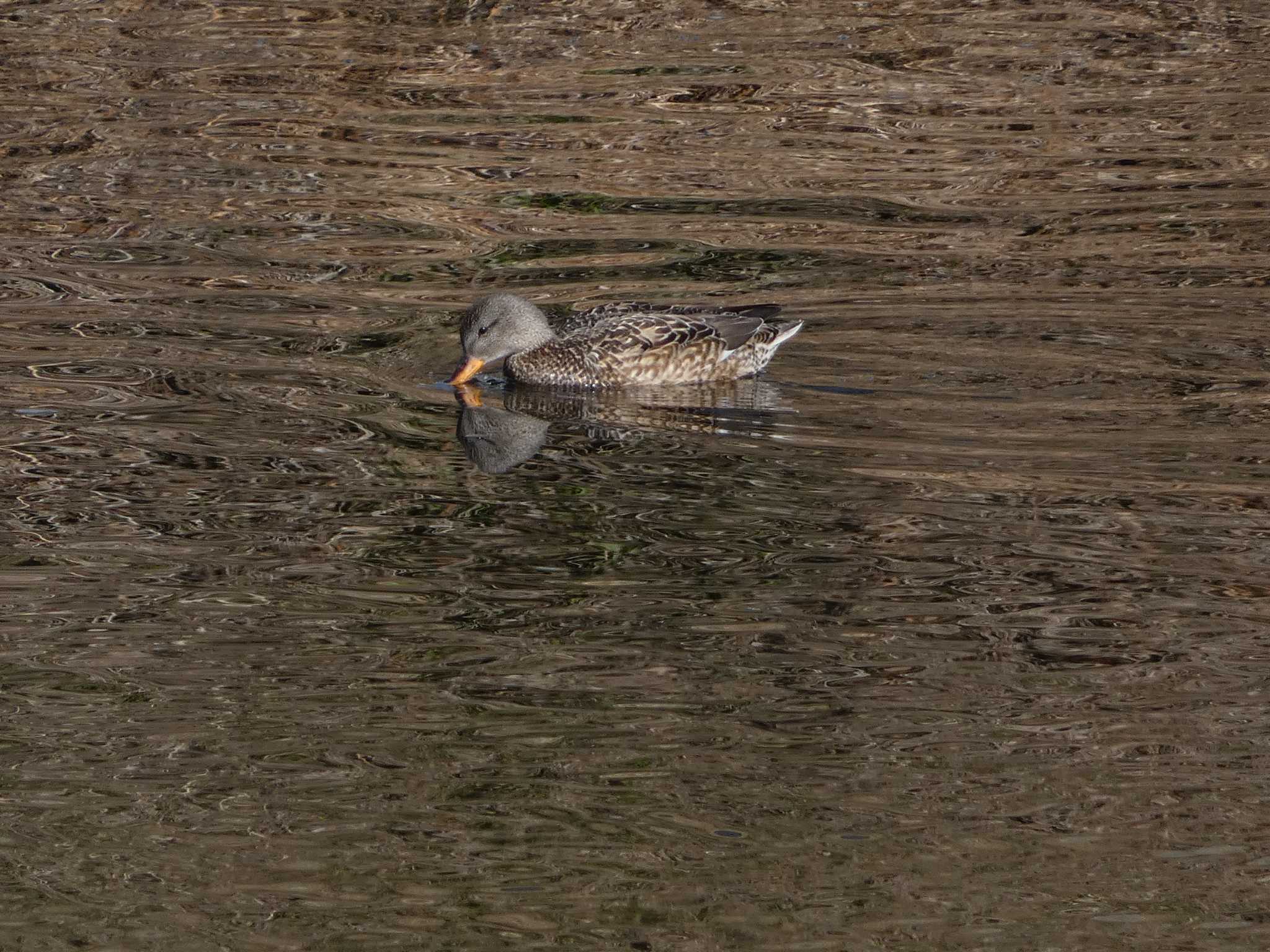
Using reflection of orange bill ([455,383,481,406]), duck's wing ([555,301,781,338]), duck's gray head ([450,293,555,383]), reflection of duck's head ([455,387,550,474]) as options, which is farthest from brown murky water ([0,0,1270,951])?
duck's wing ([555,301,781,338])

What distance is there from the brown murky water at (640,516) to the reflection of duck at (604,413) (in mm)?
48

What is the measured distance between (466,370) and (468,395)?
0.13 meters

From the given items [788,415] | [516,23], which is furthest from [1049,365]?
[516,23]

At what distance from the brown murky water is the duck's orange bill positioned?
201 millimetres

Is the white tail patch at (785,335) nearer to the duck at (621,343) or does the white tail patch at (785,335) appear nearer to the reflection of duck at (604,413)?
the duck at (621,343)

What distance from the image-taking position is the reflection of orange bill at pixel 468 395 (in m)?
10.3

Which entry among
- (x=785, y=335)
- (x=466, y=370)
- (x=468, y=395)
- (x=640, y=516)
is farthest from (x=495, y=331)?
(x=640, y=516)

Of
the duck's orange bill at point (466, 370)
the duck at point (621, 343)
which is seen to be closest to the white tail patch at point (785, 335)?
the duck at point (621, 343)

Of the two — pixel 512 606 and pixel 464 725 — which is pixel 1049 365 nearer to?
pixel 512 606

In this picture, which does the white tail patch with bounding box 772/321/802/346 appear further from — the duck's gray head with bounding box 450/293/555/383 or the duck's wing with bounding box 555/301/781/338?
the duck's gray head with bounding box 450/293/555/383

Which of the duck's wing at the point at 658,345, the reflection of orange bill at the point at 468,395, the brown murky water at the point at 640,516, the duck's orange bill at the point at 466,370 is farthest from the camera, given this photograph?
the duck's wing at the point at 658,345

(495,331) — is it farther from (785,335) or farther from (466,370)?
(785,335)

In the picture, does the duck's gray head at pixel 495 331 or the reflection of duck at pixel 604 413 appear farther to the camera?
the duck's gray head at pixel 495 331

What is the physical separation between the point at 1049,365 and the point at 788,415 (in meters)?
1.37
